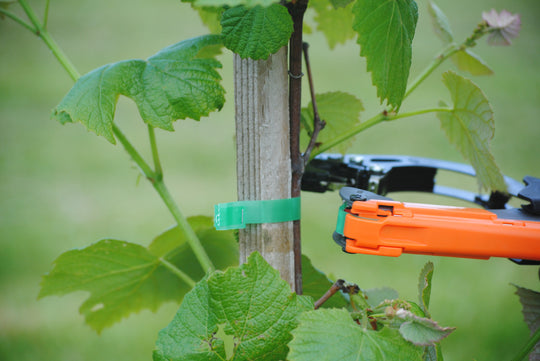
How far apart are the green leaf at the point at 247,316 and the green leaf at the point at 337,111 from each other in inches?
10.5

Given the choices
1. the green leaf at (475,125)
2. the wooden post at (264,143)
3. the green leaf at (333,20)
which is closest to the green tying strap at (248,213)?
the wooden post at (264,143)

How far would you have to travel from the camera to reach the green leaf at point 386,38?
1.32ft

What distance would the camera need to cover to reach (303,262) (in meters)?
0.56

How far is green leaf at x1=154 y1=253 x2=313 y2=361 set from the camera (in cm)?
40

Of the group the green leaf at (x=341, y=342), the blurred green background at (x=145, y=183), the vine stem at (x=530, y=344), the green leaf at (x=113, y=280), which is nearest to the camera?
the green leaf at (x=341, y=342)

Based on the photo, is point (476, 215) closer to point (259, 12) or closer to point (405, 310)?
point (405, 310)

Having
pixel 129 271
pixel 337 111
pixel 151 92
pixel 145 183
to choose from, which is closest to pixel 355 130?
pixel 337 111

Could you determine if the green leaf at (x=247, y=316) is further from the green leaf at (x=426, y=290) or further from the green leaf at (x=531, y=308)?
the green leaf at (x=531, y=308)

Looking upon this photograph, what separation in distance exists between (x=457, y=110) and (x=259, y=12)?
0.95ft

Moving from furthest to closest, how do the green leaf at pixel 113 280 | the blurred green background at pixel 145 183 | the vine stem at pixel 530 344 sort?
1. the blurred green background at pixel 145 183
2. the green leaf at pixel 113 280
3. the vine stem at pixel 530 344

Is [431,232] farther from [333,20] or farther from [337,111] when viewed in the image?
[333,20]

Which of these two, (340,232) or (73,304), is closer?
(340,232)

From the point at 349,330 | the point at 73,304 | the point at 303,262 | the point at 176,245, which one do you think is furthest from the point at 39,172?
the point at 349,330

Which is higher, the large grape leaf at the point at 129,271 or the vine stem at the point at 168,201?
the vine stem at the point at 168,201
